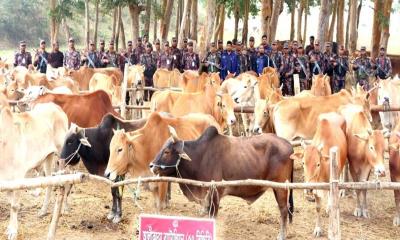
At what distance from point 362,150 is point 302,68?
944cm

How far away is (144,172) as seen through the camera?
29.2 feet

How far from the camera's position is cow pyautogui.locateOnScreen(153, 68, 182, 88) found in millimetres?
19336

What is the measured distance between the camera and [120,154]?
332 inches

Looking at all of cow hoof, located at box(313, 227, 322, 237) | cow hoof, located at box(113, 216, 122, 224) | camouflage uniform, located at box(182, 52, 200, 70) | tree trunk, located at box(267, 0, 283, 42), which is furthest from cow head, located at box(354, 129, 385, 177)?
tree trunk, located at box(267, 0, 283, 42)

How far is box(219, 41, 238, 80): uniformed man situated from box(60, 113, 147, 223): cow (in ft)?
34.7

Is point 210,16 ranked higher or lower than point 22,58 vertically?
higher

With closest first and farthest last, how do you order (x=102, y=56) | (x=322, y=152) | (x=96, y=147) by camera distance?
(x=322, y=152) → (x=96, y=147) → (x=102, y=56)

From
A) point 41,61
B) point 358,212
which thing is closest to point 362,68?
point 41,61

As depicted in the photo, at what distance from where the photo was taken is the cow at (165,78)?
19336mm

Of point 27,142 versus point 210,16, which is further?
point 210,16

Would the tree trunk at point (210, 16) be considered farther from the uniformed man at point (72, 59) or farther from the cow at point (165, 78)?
the uniformed man at point (72, 59)

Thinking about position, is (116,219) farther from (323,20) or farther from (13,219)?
(323,20)

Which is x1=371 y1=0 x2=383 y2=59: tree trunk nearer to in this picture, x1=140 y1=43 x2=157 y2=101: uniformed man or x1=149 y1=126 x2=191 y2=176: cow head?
x1=140 y1=43 x2=157 y2=101: uniformed man

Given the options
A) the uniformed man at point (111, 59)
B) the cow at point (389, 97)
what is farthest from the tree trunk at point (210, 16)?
the cow at point (389, 97)
